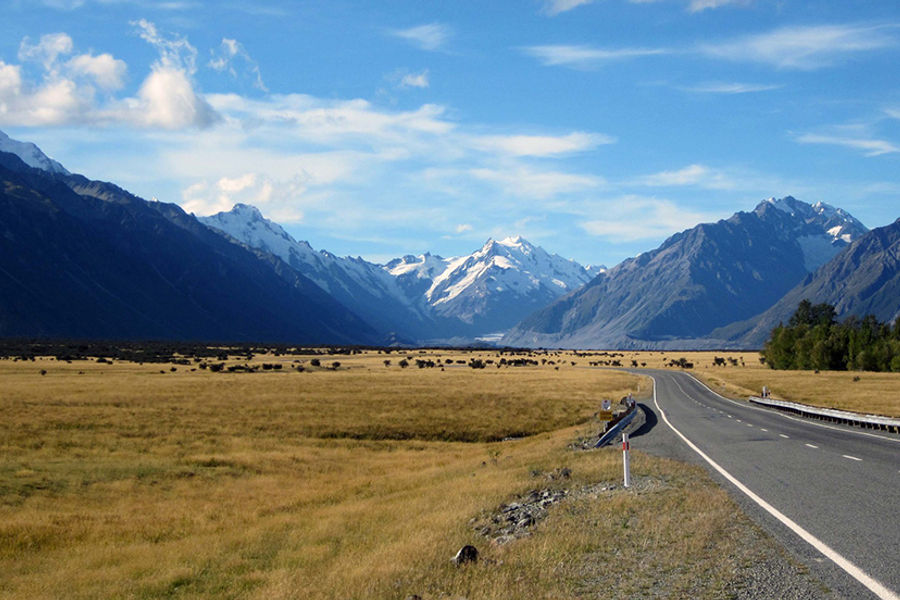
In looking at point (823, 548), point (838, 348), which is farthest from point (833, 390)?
point (823, 548)

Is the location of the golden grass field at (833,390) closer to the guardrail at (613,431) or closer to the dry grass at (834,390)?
the dry grass at (834,390)

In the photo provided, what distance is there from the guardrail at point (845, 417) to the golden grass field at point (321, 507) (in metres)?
13.3

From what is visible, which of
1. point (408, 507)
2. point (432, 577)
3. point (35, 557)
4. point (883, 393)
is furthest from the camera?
point (883, 393)

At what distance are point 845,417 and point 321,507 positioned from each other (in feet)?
87.5

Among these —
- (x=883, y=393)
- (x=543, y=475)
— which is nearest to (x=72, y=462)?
(x=543, y=475)

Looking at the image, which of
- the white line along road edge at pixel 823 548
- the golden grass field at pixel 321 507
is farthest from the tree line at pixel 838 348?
the white line along road edge at pixel 823 548

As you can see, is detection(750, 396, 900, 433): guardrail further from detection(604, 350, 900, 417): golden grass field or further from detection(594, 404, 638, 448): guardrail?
detection(594, 404, 638, 448): guardrail

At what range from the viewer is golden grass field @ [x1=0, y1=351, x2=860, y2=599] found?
11.3 m

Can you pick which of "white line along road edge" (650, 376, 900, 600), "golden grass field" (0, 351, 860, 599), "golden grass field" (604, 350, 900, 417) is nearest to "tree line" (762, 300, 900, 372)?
"golden grass field" (604, 350, 900, 417)

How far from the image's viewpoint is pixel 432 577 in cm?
1148

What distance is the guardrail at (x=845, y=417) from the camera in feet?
103

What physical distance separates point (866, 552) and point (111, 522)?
763 inches

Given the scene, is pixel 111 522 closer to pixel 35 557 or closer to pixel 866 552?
pixel 35 557

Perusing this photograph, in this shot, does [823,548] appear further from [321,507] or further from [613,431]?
[613,431]
